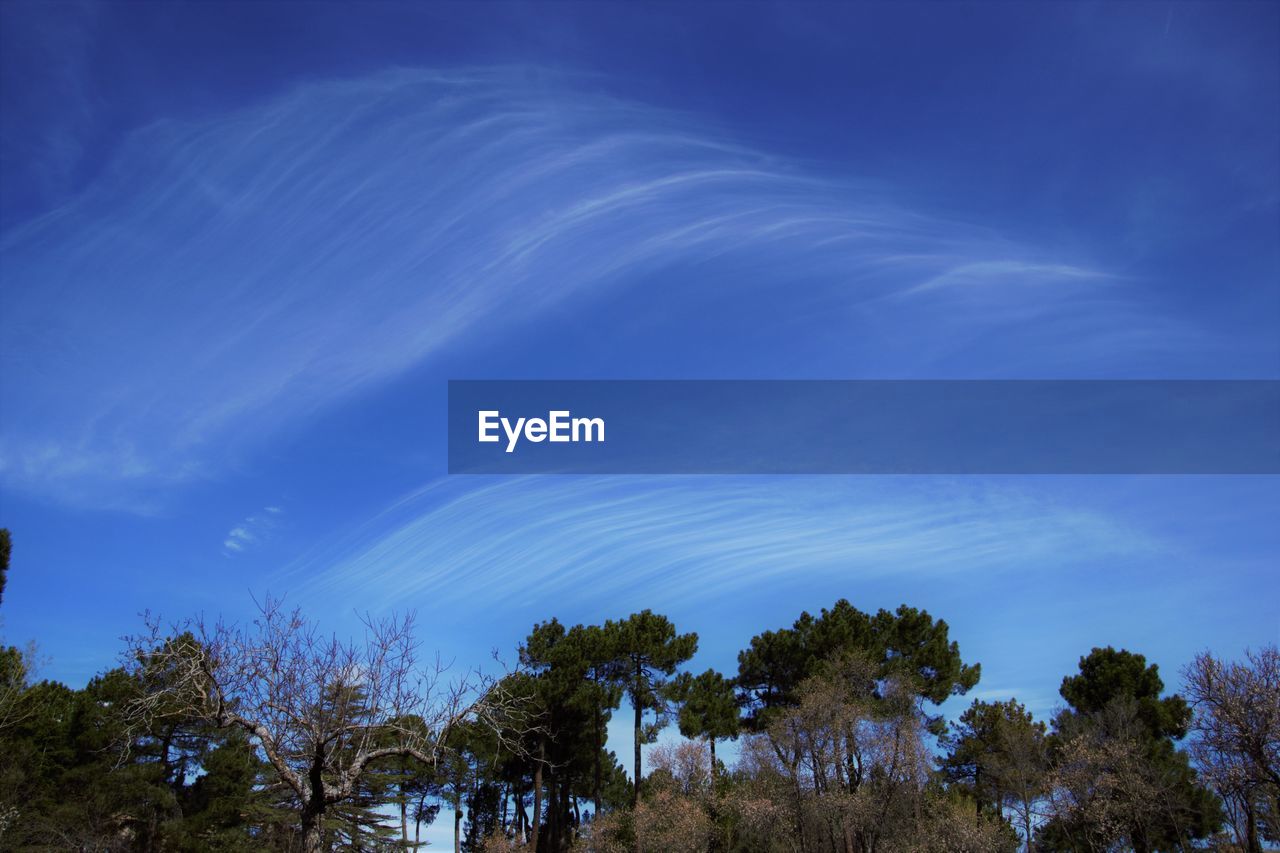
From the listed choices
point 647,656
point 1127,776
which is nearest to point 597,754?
point 647,656

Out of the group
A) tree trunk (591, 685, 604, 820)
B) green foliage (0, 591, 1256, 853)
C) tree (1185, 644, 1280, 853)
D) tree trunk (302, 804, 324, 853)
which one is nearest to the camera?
tree trunk (302, 804, 324, 853)

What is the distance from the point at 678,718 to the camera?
4653 cm

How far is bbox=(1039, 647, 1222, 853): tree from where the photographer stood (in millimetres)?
38656

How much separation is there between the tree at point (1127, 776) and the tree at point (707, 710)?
16241 millimetres

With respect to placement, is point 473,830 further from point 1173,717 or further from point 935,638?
point 1173,717

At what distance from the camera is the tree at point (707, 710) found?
152 ft

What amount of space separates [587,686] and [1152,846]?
28691mm

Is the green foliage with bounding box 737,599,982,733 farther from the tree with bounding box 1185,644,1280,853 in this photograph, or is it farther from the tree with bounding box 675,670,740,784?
the tree with bounding box 1185,644,1280,853

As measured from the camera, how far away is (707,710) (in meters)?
47.6

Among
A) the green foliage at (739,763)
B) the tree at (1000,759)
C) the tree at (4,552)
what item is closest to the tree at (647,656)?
the green foliage at (739,763)

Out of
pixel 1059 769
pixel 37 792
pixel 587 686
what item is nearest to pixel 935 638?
pixel 1059 769

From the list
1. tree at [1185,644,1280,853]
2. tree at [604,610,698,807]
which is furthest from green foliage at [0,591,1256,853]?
tree at [1185,644,1280,853]

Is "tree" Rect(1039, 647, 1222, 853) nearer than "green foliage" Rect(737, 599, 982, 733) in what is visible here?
Yes

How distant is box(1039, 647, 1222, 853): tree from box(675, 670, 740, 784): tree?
16241 millimetres
